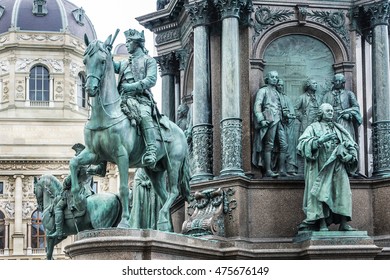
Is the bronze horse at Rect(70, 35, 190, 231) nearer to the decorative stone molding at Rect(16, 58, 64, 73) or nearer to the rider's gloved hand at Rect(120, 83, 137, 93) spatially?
the rider's gloved hand at Rect(120, 83, 137, 93)

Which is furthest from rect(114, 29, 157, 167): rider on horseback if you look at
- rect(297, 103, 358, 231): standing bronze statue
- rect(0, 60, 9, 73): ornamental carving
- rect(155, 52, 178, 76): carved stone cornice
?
rect(0, 60, 9, 73): ornamental carving

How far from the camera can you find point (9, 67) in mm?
92312

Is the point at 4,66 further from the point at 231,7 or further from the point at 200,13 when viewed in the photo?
the point at 231,7

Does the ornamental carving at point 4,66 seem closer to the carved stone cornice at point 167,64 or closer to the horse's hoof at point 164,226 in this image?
the carved stone cornice at point 167,64

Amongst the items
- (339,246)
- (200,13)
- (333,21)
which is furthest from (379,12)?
(339,246)

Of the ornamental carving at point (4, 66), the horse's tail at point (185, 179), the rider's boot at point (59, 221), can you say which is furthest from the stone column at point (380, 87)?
the ornamental carving at point (4, 66)

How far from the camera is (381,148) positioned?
18891 millimetres

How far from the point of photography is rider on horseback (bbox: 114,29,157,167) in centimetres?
1623

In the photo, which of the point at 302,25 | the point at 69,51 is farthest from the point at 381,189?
the point at 69,51

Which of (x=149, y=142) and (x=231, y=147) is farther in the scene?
(x=231, y=147)

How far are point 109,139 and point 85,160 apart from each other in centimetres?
50

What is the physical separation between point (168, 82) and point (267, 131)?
4298 mm

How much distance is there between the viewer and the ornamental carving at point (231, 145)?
60.6 ft

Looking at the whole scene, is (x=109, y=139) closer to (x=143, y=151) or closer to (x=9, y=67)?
(x=143, y=151)
